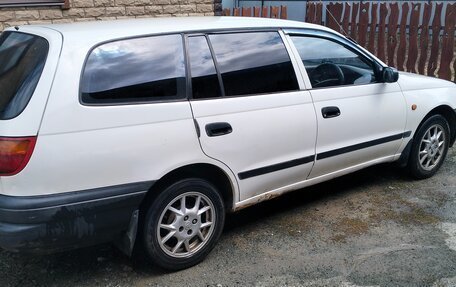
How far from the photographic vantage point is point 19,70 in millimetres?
2867

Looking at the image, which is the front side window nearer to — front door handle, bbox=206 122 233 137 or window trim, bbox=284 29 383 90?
window trim, bbox=284 29 383 90

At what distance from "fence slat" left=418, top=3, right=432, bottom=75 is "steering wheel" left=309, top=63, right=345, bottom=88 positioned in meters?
4.95

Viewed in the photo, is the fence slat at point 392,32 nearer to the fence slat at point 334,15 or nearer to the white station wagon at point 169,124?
the fence slat at point 334,15

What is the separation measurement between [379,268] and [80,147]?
218 centimetres

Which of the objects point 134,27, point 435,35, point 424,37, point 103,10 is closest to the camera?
point 134,27

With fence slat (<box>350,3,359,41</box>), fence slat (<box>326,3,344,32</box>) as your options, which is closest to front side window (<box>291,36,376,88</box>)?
fence slat (<box>350,3,359,41</box>)

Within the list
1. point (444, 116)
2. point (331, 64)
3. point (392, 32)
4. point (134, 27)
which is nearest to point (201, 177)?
point (134, 27)

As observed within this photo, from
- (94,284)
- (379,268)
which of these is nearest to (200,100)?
(94,284)

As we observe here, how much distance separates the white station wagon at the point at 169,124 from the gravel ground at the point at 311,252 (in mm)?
262

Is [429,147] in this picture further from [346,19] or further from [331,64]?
[346,19]

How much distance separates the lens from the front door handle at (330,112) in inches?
150

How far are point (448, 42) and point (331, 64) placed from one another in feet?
16.1

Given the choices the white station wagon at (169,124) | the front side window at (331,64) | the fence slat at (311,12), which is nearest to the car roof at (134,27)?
the white station wagon at (169,124)

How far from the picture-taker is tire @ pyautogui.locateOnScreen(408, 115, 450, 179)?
468 cm
